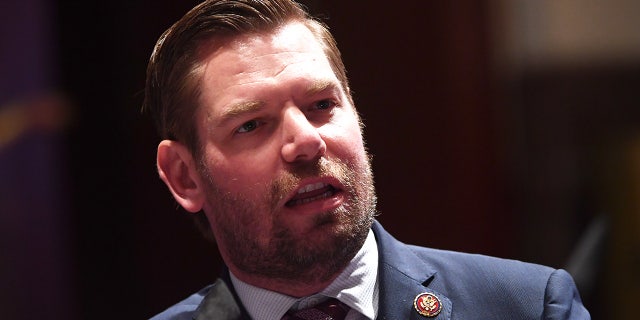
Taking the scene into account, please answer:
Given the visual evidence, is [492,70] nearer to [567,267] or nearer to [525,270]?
[567,267]

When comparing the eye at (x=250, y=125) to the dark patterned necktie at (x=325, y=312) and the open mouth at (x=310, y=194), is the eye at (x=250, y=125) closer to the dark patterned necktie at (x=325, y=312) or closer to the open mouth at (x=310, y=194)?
the open mouth at (x=310, y=194)

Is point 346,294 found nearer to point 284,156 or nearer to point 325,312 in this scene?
point 325,312

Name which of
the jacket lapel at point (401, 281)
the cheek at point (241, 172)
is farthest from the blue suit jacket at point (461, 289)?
the cheek at point (241, 172)

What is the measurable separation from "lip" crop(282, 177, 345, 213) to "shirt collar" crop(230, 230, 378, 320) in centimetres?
12

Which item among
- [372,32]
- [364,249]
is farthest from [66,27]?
[364,249]

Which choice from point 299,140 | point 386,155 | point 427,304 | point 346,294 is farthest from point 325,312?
point 386,155

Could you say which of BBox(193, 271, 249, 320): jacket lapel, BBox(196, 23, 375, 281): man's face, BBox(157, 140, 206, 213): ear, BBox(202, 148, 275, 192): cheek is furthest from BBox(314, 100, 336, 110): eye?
BBox(193, 271, 249, 320): jacket lapel

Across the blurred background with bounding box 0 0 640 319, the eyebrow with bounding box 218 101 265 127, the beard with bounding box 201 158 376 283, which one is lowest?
the blurred background with bounding box 0 0 640 319

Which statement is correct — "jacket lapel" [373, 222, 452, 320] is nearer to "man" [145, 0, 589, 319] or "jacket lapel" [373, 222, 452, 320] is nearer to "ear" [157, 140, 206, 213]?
"man" [145, 0, 589, 319]

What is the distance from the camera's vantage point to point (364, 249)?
138 cm

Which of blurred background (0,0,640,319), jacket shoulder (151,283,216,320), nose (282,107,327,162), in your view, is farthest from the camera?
blurred background (0,0,640,319)

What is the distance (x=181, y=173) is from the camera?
140 cm

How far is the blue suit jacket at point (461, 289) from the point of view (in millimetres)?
1339

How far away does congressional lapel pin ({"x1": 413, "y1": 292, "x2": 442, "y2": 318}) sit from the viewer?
134cm
